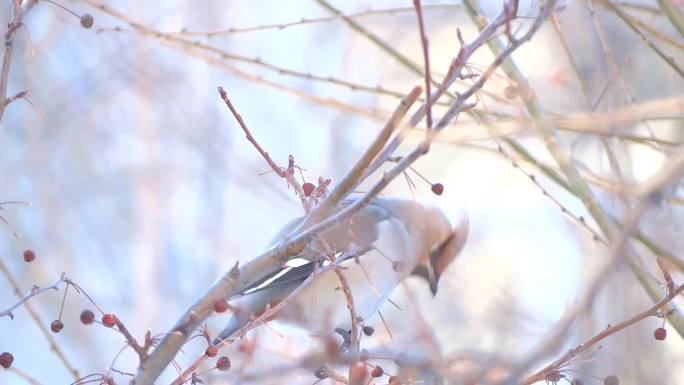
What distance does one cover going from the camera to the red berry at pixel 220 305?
6.95ft

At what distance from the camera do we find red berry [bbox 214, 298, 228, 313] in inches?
83.5

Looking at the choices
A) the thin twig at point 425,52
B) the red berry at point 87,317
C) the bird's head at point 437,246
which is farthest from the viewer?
the bird's head at point 437,246

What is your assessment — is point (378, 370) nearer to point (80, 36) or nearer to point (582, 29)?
point (582, 29)

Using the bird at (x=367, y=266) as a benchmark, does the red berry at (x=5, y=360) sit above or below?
below

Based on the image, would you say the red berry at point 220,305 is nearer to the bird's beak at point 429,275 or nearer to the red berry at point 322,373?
the red berry at point 322,373

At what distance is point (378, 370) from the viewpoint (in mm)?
2453

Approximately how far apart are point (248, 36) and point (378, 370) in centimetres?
855

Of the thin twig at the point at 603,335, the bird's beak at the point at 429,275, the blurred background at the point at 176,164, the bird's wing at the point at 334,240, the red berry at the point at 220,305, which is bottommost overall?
the thin twig at the point at 603,335

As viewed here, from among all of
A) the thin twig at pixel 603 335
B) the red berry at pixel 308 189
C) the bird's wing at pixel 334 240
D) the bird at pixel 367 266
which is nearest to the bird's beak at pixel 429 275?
the bird at pixel 367 266

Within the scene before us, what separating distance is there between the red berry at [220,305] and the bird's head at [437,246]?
2563mm

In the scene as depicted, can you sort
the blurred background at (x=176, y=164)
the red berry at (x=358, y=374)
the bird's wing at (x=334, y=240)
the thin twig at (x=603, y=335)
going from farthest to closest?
the blurred background at (x=176, y=164), the bird's wing at (x=334, y=240), the thin twig at (x=603, y=335), the red berry at (x=358, y=374)

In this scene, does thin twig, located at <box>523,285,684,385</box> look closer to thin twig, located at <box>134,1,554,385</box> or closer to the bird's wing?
thin twig, located at <box>134,1,554,385</box>

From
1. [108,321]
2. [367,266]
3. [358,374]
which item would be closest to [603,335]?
[358,374]

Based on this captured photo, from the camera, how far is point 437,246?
15.5ft
